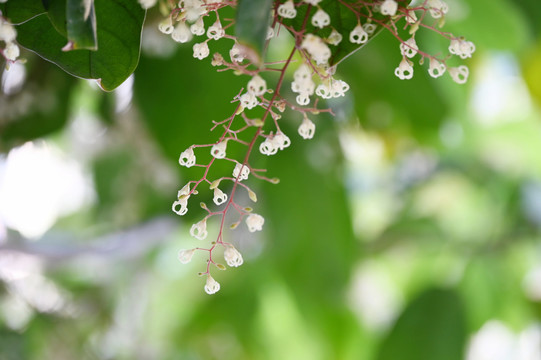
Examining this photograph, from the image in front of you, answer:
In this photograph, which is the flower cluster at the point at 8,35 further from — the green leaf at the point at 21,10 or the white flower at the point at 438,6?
the white flower at the point at 438,6

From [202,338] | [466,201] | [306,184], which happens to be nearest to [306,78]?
[306,184]

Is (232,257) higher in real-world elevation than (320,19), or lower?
lower

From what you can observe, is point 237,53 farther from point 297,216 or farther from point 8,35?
point 297,216

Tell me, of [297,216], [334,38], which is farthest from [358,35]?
[297,216]

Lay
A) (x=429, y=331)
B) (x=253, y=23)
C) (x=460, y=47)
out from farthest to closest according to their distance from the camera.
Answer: (x=429, y=331) < (x=460, y=47) < (x=253, y=23)

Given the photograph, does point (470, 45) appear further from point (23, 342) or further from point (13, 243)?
point (13, 243)

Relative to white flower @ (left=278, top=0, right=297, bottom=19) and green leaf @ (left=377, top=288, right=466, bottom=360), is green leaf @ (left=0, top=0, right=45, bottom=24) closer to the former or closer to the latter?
white flower @ (left=278, top=0, right=297, bottom=19)

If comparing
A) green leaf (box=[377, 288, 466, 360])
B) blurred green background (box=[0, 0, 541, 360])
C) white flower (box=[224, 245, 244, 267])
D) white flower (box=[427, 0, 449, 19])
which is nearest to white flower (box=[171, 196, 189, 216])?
white flower (box=[224, 245, 244, 267])
